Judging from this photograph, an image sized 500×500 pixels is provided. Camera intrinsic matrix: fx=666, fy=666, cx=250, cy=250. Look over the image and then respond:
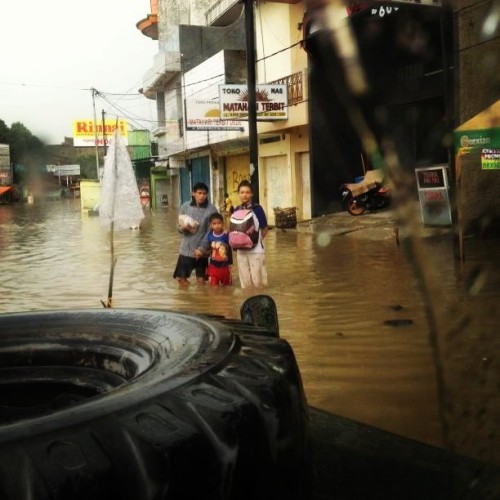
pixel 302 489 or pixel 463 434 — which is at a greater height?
pixel 302 489

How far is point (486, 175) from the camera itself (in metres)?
12.9

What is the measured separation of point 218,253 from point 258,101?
40.9 ft

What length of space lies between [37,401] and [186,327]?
0.63 m

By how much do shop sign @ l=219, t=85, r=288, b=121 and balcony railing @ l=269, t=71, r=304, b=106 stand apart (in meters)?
0.36

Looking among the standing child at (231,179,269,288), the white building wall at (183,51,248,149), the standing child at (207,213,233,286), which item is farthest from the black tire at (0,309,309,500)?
the white building wall at (183,51,248,149)

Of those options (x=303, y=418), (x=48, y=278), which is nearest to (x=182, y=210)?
(x=48, y=278)

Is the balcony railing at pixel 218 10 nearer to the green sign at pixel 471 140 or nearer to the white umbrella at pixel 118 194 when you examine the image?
the green sign at pixel 471 140

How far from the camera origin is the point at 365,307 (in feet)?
22.6

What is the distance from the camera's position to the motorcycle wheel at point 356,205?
17.5m

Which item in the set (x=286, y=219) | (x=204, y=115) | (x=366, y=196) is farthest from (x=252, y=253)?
(x=204, y=115)

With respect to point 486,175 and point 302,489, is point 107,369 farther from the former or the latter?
point 486,175

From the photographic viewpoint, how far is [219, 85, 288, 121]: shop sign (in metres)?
19.7

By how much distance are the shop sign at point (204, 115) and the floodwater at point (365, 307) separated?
8.88 metres

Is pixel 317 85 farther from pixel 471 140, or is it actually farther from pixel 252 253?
pixel 252 253
